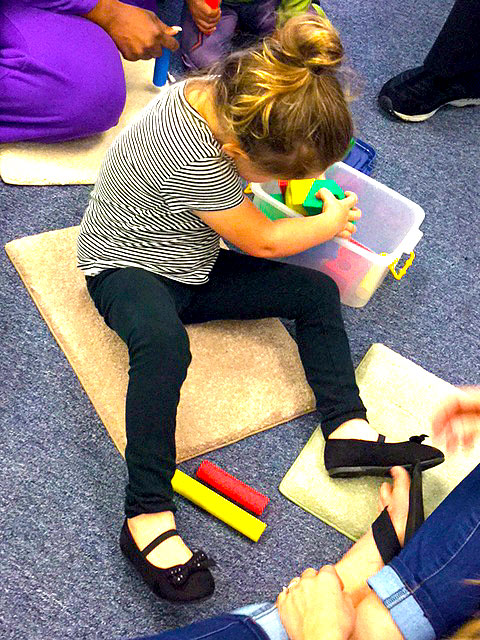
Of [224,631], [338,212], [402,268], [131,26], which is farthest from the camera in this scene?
[131,26]

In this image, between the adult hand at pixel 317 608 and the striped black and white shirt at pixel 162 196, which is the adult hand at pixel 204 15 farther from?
the adult hand at pixel 317 608

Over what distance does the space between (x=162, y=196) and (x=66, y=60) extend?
1.63ft

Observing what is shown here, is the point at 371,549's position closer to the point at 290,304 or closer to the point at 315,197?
the point at 290,304

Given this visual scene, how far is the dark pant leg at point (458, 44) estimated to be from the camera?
160cm

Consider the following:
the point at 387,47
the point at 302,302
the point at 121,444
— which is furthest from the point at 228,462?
the point at 387,47

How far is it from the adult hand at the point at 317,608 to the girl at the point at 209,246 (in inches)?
5.3

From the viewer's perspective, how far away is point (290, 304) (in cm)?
118

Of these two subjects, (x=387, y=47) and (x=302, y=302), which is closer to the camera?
(x=302, y=302)

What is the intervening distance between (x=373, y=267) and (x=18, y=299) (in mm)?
612

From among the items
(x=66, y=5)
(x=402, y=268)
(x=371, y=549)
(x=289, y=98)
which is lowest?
(x=371, y=549)

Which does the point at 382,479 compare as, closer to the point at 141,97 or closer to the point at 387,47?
the point at 141,97

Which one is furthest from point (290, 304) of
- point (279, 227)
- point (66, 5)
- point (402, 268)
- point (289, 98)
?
point (66, 5)

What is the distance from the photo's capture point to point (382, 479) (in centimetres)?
112

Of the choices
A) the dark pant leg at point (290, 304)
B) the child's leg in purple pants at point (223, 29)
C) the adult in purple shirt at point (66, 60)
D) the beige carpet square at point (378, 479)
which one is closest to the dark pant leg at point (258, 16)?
the child's leg in purple pants at point (223, 29)
